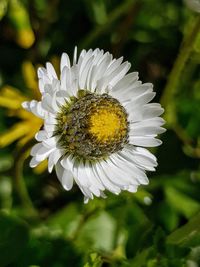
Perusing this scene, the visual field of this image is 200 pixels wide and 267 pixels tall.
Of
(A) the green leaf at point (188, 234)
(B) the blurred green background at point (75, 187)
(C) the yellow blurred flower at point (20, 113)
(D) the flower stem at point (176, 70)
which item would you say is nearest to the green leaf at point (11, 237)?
(B) the blurred green background at point (75, 187)

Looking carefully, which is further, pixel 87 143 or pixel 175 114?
pixel 175 114

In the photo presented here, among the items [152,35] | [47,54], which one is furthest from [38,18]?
[152,35]

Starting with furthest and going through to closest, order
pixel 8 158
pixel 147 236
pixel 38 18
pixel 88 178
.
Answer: pixel 38 18 < pixel 8 158 < pixel 147 236 < pixel 88 178

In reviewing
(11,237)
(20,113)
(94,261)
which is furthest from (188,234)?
(20,113)

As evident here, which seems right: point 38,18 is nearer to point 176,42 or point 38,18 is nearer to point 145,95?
point 176,42

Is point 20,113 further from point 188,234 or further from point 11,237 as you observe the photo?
point 188,234

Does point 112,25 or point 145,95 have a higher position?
point 112,25
